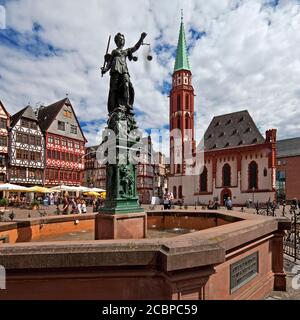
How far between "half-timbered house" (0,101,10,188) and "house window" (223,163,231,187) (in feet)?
114

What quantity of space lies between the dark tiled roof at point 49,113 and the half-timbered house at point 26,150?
2058mm

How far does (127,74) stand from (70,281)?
15.8 feet

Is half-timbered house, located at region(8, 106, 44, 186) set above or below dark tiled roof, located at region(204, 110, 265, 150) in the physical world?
below

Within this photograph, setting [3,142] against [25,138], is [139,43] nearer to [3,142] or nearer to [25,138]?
[3,142]

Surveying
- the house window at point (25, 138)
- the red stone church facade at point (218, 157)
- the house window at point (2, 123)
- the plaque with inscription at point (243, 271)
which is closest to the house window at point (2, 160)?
the house window at point (25, 138)

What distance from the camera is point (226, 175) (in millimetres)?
45531

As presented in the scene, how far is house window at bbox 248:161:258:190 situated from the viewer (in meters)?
42.1

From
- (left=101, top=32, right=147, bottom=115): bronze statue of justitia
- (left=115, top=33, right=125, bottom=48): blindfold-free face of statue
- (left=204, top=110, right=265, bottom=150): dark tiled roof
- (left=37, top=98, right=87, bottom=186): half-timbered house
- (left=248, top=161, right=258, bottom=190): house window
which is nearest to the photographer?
(left=101, top=32, right=147, bottom=115): bronze statue of justitia

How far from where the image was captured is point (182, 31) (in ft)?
203

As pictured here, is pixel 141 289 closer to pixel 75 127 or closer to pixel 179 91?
pixel 75 127

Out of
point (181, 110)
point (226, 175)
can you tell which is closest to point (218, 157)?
point (226, 175)

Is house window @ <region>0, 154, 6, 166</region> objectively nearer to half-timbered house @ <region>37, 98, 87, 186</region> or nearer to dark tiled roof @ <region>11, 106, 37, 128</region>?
dark tiled roof @ <region>11, 106, 37, 128</region>

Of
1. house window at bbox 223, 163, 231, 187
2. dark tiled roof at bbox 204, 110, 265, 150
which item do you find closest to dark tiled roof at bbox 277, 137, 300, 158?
dark tiled roof at bbox 204, 110, 265, 150
